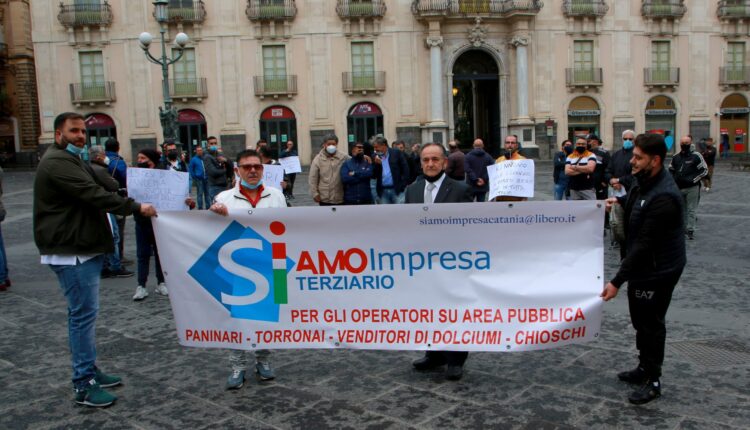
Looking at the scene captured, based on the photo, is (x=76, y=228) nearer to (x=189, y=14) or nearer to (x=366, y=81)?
(x=366, y=81)

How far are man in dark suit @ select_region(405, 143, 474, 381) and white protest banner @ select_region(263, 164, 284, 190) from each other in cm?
574

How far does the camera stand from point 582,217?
4.52 m

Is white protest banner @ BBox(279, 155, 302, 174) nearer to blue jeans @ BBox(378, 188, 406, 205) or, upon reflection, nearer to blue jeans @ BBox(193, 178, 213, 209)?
blue jeans @ BBox(193, 178, 213, 209)

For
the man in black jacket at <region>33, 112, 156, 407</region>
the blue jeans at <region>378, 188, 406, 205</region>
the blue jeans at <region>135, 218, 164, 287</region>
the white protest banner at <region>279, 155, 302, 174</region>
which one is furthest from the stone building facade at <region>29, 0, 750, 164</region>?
the man in black jacket at <region>33, 112, 156, 407</region>

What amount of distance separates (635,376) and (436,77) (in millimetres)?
30963

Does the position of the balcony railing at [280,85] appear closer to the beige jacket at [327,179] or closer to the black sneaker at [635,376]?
the beige jacket at [327,179]

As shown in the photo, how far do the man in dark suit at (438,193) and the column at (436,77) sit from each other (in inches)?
1183

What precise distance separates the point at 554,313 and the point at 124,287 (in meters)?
6.02

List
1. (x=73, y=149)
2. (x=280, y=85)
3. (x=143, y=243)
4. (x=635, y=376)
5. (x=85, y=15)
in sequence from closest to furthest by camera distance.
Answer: (x=73, y=149), (x=635, y=376), (x=143, y=243), (x=85, y=15), (x=280, y=85)

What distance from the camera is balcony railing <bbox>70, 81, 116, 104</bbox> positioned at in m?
33.8

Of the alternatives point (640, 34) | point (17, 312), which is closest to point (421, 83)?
point (640, 34)

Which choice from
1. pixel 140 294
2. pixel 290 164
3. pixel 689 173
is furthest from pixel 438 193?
pixel 290 164

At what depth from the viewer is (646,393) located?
430 centimetres

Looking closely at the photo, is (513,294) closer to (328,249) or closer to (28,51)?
(328,249)
